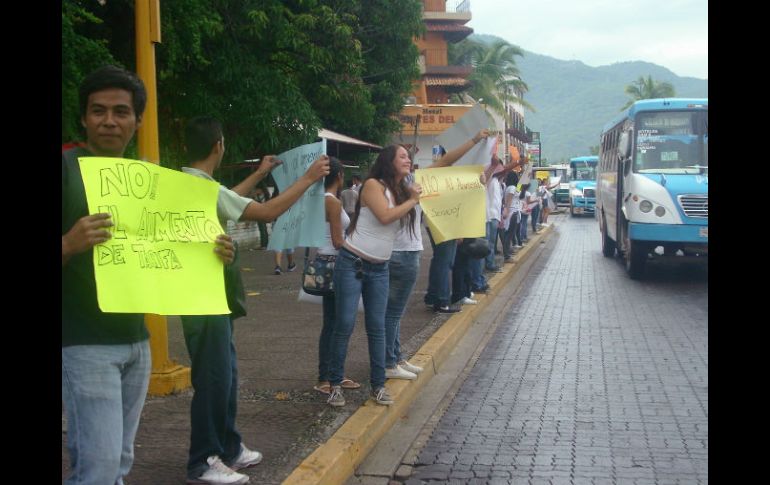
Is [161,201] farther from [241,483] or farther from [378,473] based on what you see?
[378,473]

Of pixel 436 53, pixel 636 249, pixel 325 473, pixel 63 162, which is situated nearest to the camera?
pixel 63 162

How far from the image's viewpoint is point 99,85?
2.87m

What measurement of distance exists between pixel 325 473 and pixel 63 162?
91.8 inches

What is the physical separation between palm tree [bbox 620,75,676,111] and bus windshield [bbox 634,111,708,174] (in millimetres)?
65082

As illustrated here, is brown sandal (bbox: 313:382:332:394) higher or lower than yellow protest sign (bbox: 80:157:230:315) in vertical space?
lower

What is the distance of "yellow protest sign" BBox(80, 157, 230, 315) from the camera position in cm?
278

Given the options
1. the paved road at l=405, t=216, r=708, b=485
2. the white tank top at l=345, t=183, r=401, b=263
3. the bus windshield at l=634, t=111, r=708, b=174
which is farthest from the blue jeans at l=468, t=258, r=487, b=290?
the white tank top at l=345, t=183, r=401, b=263

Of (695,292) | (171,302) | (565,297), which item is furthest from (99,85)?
(695,292)

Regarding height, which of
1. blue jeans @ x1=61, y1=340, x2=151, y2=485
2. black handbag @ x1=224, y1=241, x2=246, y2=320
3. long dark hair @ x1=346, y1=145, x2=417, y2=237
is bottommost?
blue jeans @ x1=61, y1=340, x2=151, y2=485

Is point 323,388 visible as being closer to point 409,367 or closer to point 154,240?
point 409,367

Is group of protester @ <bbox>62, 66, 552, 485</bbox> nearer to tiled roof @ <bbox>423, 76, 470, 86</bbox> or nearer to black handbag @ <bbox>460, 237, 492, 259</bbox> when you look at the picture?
black handbag @ <bbox>460, 237, 492, 259</bbox>

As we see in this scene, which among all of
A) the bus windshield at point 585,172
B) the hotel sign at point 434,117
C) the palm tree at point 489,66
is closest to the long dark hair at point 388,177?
the hotel sign at point 434,117

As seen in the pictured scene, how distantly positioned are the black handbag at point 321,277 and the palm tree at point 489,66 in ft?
164

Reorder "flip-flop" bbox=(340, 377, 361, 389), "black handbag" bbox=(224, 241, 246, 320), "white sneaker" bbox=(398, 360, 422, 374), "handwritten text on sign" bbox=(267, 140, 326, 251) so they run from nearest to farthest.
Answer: "black handbag" bbox=(224, 241, 246, 320) → "handwritten text on sign" bbox=(267, 140, 326, 251) → "flip-flop" bbox=(340, 377, 361, 389) → "white sneaker" bbox=(398, 360, 422, 374)
